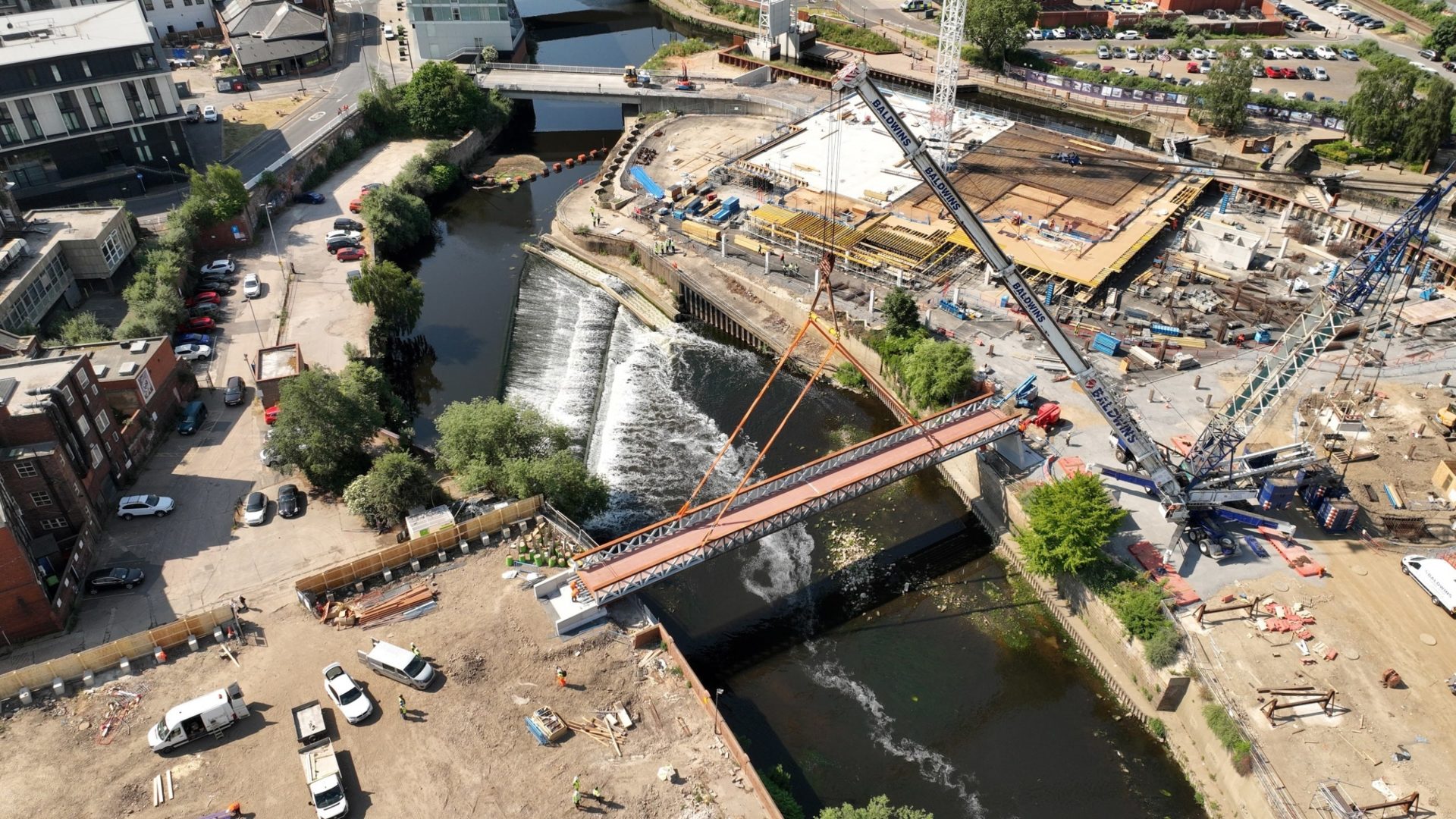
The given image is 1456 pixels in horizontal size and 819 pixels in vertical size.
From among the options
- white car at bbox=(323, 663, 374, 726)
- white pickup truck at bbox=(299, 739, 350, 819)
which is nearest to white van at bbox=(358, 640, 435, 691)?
white car at bbox=(323, 663, 374, 726)

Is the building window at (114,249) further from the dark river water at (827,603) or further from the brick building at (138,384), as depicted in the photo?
the dark river water at (827,603)

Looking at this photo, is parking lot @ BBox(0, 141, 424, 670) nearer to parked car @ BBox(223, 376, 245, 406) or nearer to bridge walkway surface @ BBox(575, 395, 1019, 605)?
parked car @ BBox(223, 376, 245, 406)

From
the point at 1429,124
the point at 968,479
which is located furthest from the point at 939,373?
the point at 1429,124

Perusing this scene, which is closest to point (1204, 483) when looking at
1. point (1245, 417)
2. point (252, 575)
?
point (1245, 417)

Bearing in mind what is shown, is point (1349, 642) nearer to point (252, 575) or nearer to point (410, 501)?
point (410, 501)

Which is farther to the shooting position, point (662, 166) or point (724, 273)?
point (662, 166)

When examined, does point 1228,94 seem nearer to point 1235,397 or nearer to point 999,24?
point 999,24

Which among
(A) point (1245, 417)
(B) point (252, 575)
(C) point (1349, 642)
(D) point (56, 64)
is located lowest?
(C) point (1349, 642)
